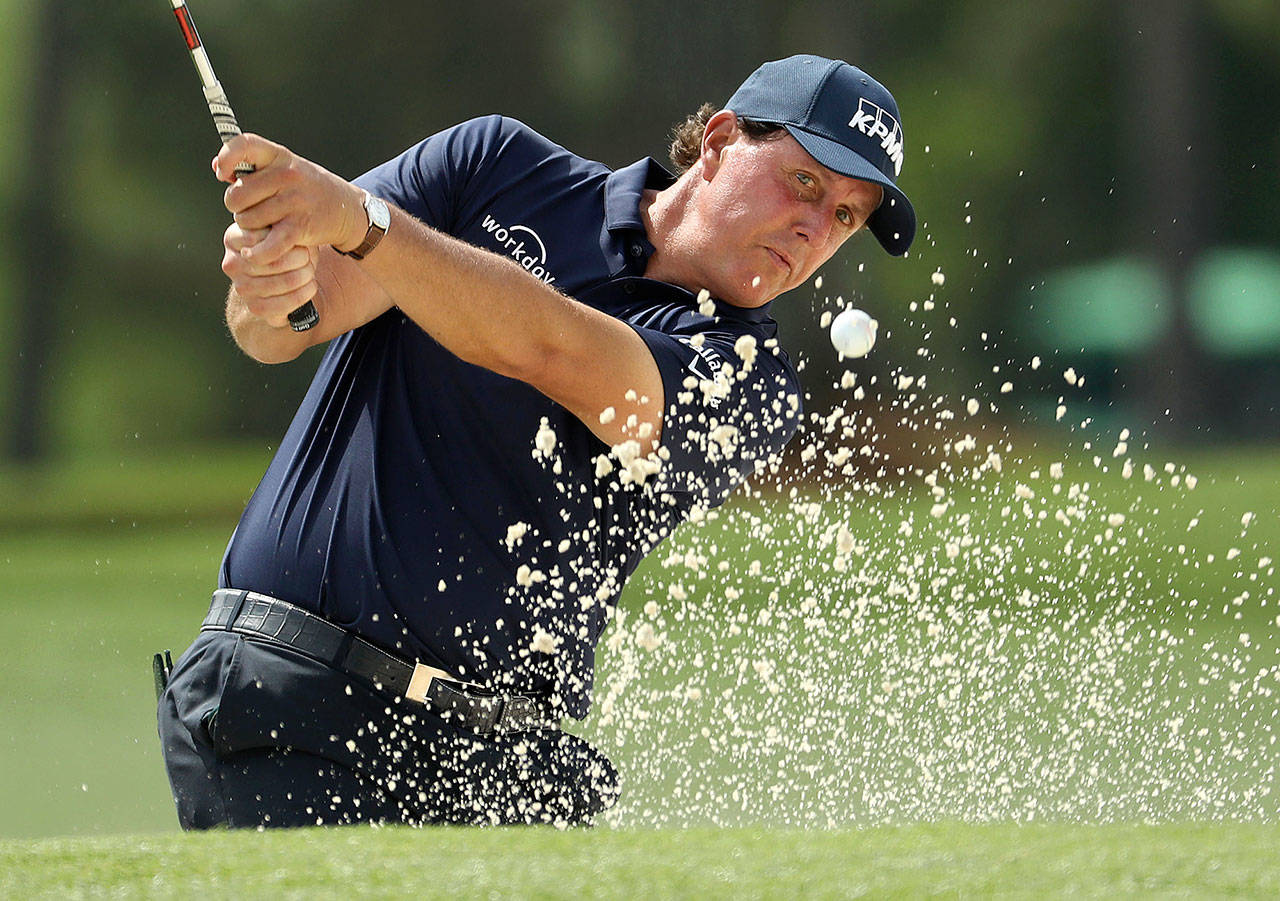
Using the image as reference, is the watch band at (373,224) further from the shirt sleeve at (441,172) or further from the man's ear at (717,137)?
the man's ear at (717,137)

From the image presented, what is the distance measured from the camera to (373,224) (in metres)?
1.37

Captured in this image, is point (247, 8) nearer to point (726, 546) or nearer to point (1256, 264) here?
point (726, 546)

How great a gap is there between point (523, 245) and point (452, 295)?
0.44m

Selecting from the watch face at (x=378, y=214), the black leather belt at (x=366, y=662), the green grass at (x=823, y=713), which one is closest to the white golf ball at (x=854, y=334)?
the green grass at (x=823, y=713)

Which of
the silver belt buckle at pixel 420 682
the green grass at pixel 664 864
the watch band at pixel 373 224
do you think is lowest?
the green grass at pixel 664 864

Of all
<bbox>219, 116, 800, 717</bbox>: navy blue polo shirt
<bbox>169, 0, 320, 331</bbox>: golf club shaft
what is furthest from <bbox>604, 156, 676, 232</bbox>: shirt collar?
<bbox>169, 0, 320, 331</bbox>: golf club shaft

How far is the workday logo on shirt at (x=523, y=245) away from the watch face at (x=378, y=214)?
47cm

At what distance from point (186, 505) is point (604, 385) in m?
6.16

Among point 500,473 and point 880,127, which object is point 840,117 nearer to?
point 880,127

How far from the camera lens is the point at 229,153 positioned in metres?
1.29

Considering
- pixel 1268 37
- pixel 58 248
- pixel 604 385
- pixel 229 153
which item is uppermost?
pixel 1268 37

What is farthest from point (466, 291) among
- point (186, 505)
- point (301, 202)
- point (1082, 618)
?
point (186, 505)

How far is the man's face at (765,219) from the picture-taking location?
1840 millimetres

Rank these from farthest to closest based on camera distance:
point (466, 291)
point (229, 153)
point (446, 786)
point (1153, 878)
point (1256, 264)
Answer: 1. point (1256, 264)
2. point (446, 786)
3. point (466, 291)
4. point (229, 153)
5. point (1153, 878)
